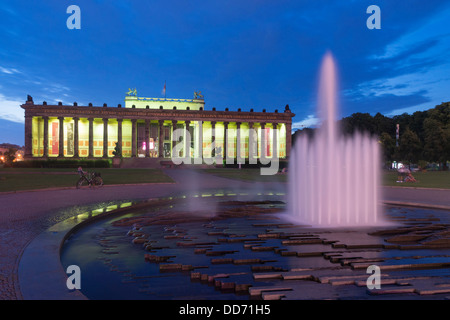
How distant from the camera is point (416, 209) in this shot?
1144cm

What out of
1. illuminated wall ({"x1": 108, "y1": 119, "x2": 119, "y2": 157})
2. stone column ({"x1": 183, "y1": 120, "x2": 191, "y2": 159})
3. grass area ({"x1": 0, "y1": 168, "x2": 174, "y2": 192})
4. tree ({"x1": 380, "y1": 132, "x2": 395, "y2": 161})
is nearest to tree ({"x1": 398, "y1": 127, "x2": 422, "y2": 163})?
tree ({"x1": 380, "y1": 132, "x2": 395, "y2": 161})

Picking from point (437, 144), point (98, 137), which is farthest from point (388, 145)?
point (98, 137)

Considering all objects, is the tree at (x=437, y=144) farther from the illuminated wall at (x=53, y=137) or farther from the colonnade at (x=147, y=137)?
the illuminated wall at (x=53, y=137)

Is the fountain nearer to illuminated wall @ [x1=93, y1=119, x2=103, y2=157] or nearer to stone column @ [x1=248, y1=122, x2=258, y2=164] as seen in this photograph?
stone column @ [x1=248, y1=122, x2=258, y2=164]

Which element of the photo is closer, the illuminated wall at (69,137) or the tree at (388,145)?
the tree at (388,145)

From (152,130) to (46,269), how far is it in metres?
84.7

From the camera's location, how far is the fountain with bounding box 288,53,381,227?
9680 mm

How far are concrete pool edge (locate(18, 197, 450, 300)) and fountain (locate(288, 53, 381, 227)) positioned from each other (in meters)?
6.25

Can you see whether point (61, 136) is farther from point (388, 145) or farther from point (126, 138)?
point (388, 145)

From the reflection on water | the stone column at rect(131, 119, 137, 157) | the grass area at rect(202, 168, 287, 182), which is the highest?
the stone column at rect(131, 119, 137, 157)

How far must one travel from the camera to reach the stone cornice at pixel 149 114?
245ft

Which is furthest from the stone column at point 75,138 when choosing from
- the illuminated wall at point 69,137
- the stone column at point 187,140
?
the stone column at point 187,140

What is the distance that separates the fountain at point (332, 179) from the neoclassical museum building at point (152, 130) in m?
62.2

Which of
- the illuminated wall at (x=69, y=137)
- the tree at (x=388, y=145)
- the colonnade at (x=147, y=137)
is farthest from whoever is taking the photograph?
the illuminated wall at (x=69, y=137)
